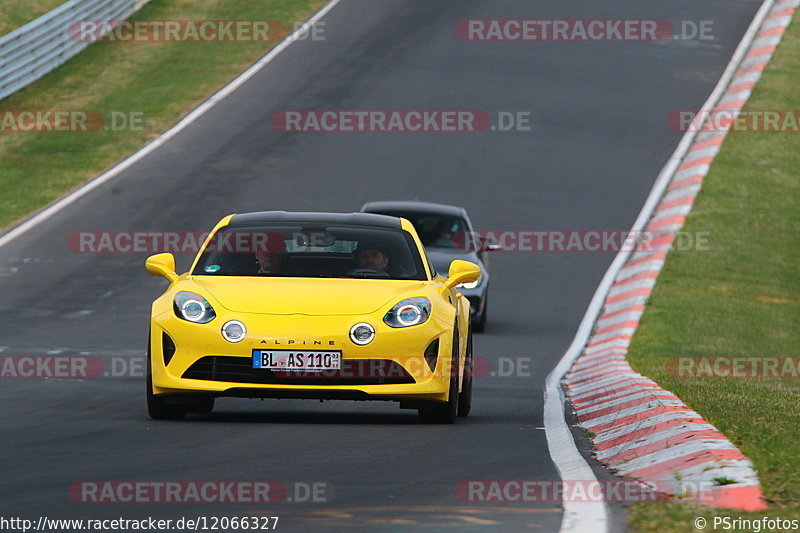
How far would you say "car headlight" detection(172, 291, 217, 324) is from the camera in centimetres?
1000

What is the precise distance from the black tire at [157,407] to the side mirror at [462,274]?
6.51 feet

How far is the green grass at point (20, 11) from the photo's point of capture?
34750 millimetres

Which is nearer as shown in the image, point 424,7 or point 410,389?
point 410,389

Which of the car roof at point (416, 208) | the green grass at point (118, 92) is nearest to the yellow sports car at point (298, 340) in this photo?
the car roof at point (416, 208)

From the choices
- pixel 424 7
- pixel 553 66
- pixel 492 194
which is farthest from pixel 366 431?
pixel 424 7

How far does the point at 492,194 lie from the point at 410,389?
1680cm

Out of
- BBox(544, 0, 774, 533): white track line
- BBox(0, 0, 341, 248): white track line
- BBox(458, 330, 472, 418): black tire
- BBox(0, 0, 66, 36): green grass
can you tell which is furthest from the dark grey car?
BBox(0, 0, 66, 36): green grass

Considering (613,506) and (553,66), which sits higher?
(553,66)

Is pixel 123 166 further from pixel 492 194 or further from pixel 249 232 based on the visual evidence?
pixel 249 232

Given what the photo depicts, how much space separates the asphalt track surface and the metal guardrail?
153 inches

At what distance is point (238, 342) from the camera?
9867mm

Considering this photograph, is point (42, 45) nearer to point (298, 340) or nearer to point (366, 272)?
point (366, 272)

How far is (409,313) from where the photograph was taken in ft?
33.4

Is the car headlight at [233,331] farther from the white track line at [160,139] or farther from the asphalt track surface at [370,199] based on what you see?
the white track line at [160,139]
